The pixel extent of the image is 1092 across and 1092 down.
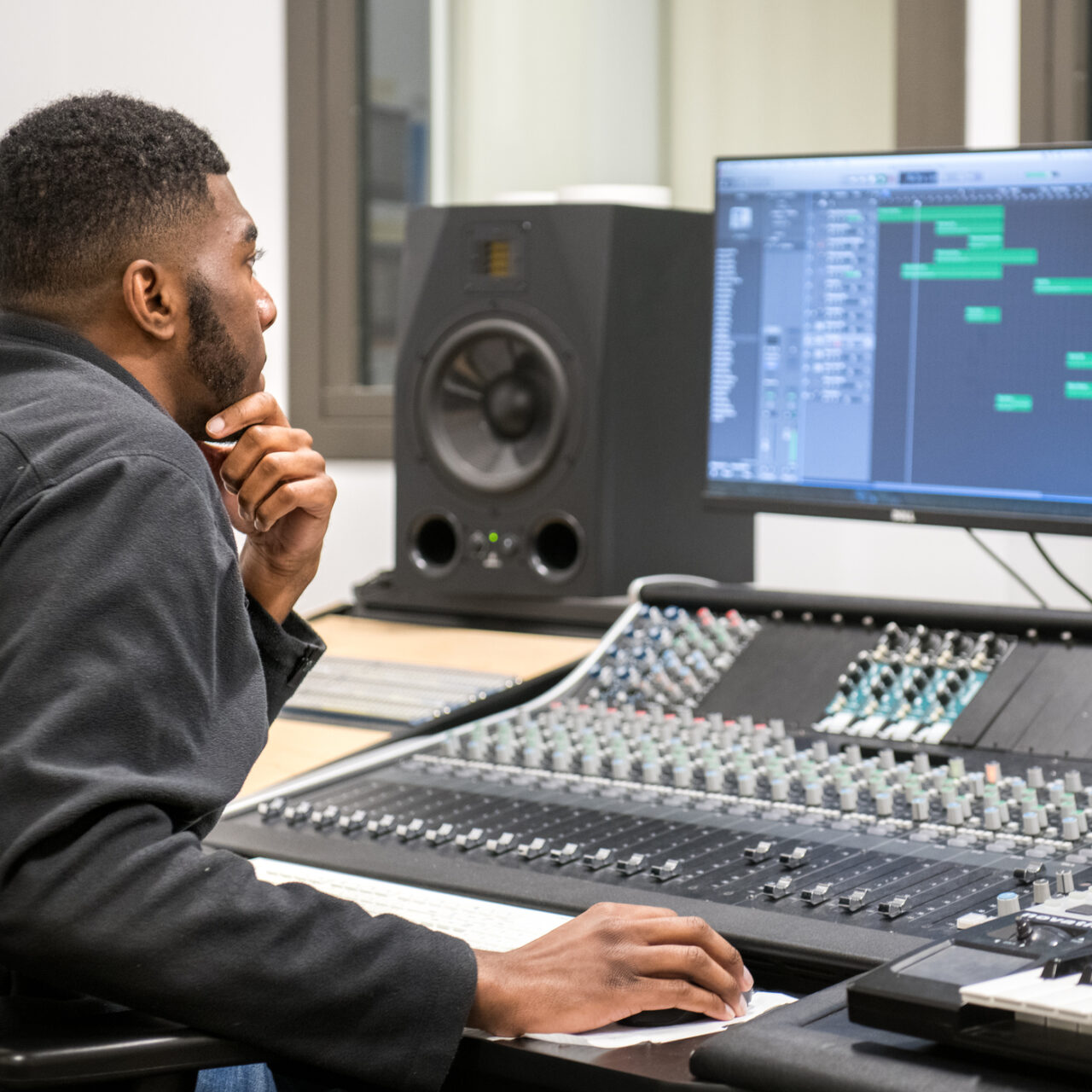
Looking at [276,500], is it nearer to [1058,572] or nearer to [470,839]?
[470,839]

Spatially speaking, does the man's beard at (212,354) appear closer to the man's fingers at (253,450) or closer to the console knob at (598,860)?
the man's fingers at (253,450)

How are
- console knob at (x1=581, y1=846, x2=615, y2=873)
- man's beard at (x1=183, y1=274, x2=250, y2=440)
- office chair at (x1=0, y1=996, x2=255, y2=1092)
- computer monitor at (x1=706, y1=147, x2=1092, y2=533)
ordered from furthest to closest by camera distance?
computer monitor at (x1=706, y1=147, x2=1092, y2=533) → console knob at (x1=581, y1=846, x2=615, y2=873) → man's beard at (x1=183, y1=274, x2=250, y2=440) → office chair at (x1=0, y1=996, x2=255, y2=1092)

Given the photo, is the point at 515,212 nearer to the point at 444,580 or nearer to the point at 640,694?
the point at 444,580

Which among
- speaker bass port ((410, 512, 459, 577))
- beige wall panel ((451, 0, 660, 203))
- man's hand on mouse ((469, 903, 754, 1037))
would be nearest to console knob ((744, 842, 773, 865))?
man's hand on mouse ((469, 903, 754, 1037))

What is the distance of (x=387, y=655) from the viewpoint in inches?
76.2

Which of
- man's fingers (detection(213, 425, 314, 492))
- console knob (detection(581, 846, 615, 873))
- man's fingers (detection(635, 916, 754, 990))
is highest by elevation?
man's fingers (detection(213, 425, 314, 492))

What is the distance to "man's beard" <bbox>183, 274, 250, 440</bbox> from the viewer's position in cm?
104

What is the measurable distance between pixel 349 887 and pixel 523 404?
3.46 feet

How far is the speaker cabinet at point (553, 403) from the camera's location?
203 cm

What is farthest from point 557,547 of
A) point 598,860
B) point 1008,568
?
point 598,860

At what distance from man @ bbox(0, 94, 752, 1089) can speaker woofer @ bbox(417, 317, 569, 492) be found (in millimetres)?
1063

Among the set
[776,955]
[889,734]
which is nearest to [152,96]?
[889,734]

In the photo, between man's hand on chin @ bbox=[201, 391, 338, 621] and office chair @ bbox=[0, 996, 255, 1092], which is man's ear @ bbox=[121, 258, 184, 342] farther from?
office chair @ bbox=[0, 996, 255, 1092]

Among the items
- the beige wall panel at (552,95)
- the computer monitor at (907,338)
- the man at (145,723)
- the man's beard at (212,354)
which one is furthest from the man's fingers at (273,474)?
the beige wall panel at (552,95)
